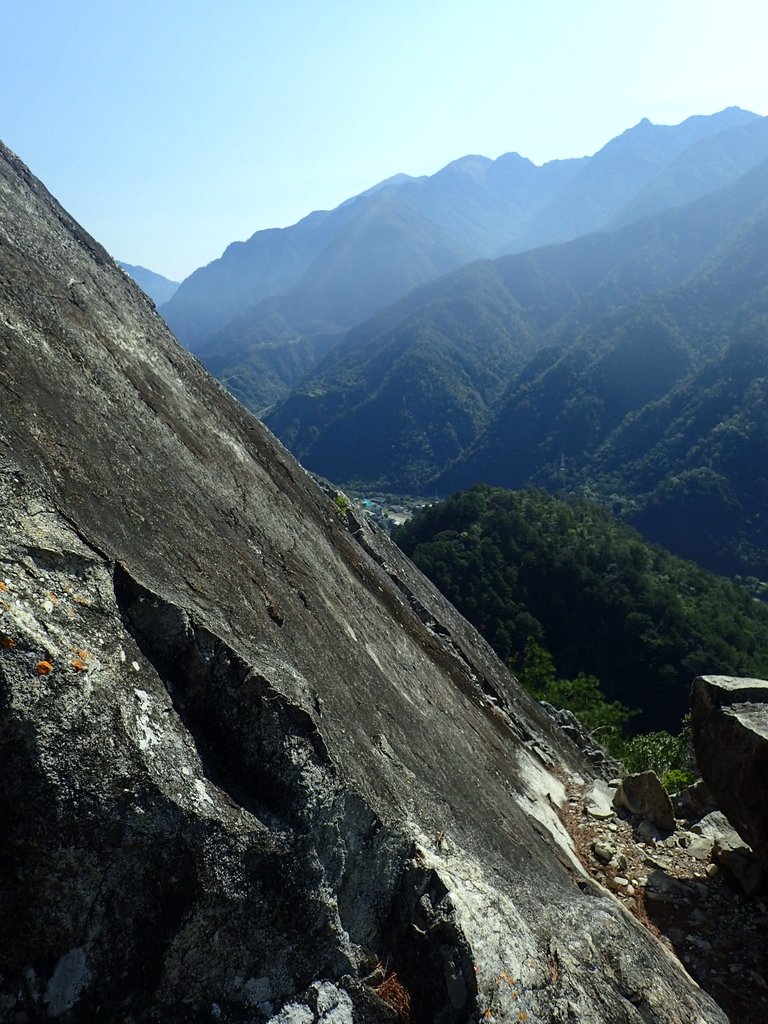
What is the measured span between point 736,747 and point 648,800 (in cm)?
332

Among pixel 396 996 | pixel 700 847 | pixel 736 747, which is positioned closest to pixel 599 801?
pixel 700 847

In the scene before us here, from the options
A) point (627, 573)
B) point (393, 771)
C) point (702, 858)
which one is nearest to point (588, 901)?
point (393, 771)

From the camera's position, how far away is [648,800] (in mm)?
14562

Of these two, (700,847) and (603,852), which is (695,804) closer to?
(700,847)

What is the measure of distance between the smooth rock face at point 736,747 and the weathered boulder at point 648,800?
1.84 metres

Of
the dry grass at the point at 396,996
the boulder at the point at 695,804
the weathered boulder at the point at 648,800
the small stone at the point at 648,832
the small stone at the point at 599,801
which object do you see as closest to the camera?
the dry grass at the point at 396,996

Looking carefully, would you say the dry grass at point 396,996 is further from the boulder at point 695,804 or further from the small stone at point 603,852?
the boulder at point 695,804

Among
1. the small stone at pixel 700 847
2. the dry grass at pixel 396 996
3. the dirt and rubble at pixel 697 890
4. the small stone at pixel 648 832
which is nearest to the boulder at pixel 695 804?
the dirt and rubble at pixel 697 890

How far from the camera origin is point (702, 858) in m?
12.9

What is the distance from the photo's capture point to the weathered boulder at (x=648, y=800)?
14242 millimetres

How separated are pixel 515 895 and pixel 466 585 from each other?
195 feet

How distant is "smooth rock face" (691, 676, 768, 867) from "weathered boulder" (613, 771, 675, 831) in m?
1.84

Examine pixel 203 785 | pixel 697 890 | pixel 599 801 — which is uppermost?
pixel 203 785

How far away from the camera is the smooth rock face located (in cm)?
1141
